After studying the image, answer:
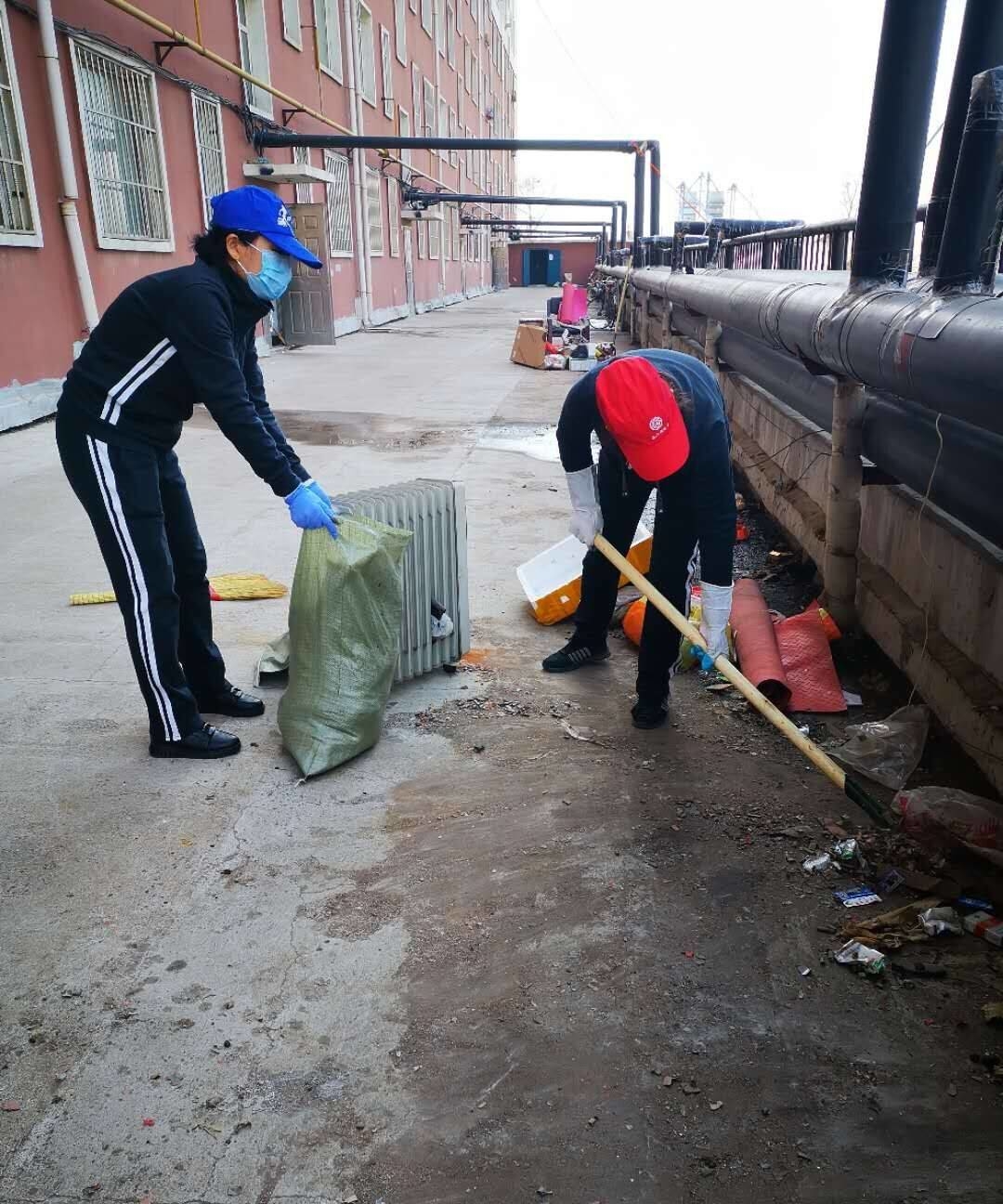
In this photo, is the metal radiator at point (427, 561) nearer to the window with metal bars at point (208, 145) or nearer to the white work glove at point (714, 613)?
the white work glove at point (714, 613)

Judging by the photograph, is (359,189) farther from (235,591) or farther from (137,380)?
(137,380)

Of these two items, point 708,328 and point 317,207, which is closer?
point 708,328

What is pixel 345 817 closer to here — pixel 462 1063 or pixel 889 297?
pixel 462 1063

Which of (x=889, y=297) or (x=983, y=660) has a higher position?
(x=889, y=297)

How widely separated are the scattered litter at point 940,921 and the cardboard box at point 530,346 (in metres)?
12.2

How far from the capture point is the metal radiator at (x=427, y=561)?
3.28 meters

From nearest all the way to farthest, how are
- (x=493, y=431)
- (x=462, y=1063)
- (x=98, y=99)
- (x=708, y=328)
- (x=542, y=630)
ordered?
(x=462, y=1063) → (x=542, y=630) → (x=708, y=328) → (x=493, y=431) → (x=98, y=99)

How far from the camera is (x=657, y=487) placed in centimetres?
324

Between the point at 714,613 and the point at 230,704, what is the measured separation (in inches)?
70.2

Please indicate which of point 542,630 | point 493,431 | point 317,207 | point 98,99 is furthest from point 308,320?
point 542,630

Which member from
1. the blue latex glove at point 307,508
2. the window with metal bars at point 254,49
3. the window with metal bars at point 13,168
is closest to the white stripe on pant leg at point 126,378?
the blue latex glove at point 307,508

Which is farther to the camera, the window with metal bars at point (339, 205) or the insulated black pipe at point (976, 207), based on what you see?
the window with metal bars at point (339, 205)

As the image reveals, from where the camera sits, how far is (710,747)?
315 cm

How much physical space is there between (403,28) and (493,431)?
21.1m
